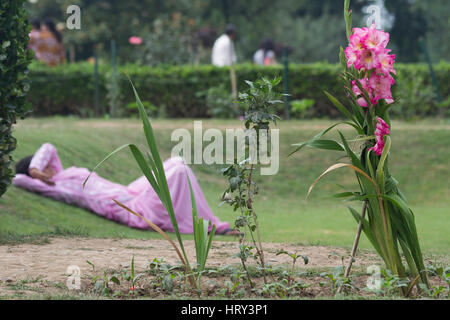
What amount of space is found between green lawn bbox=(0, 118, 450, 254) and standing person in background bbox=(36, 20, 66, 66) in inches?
146

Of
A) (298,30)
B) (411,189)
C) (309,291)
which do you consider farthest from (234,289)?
(298,30)

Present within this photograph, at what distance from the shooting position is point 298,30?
2998 centimetres

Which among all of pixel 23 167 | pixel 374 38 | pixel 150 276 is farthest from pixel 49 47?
pixel 374 38

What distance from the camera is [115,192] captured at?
23.6 feet

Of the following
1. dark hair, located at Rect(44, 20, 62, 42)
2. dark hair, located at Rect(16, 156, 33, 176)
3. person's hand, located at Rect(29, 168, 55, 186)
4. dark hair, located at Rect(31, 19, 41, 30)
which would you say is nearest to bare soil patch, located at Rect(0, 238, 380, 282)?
person's hand, located at Rect(29, 168, 55, 186)

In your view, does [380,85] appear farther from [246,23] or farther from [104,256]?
[246,23]

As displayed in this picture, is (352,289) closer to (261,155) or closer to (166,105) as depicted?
(261,155)

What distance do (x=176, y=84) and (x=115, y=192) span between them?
7.23 meters

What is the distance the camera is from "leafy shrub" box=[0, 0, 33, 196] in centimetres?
520

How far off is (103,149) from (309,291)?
22.9 feet

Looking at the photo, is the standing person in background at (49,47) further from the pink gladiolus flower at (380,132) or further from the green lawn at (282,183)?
the pink gladiolus flower at (380,132)

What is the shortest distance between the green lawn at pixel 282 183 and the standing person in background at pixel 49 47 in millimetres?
3713

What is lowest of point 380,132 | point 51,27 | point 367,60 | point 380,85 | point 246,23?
point 380,132

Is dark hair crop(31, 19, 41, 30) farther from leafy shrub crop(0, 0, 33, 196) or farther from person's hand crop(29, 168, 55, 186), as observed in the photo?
leafy shrub crop(0, 0, 33, 196)
